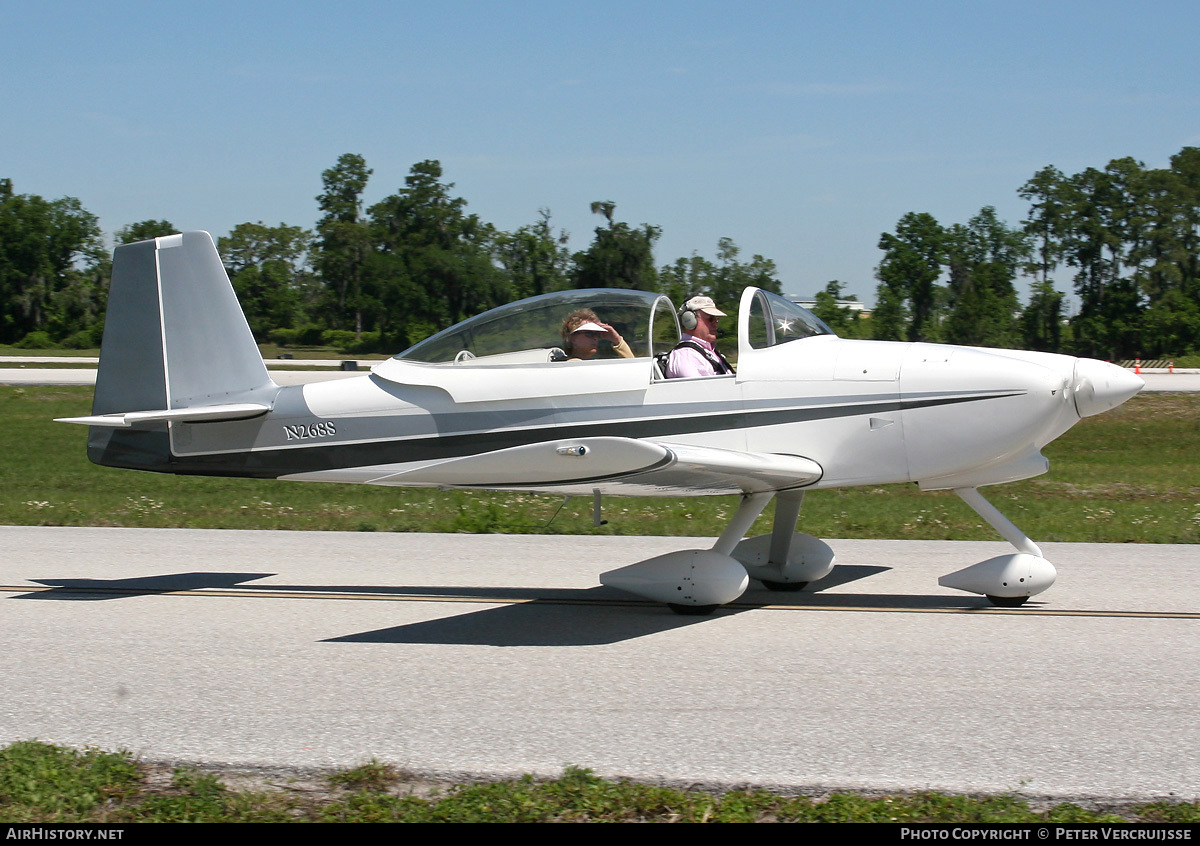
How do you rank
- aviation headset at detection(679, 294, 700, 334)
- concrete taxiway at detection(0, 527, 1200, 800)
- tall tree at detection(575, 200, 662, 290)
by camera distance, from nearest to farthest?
concrete taxiway at detection(0, 527, 1200, 800), aviation headset at detection(679, 294, 700, 334), tall tree at detection(575, 200, 662, 290)

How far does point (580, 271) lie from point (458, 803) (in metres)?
58.8

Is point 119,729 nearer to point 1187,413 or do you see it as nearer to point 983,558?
point 983,558

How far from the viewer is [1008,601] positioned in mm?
6805

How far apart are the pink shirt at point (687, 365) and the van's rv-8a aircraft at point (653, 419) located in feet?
0.20

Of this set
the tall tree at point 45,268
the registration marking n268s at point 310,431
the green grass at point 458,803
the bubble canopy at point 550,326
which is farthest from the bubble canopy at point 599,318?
the tall tree at point 45,268

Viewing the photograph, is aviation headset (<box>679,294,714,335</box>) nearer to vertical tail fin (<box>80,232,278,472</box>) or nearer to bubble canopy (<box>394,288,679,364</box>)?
bubble canopy (<box>394,288,679,364</box>)

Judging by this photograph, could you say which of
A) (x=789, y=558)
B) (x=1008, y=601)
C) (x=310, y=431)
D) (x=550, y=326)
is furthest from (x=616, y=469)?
(x=1008, y=601)

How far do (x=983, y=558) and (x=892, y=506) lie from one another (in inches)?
160

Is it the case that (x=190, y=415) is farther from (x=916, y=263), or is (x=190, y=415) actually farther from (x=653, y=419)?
(x=916, y=263)

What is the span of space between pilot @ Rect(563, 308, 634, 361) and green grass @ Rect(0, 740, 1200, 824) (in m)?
3.50

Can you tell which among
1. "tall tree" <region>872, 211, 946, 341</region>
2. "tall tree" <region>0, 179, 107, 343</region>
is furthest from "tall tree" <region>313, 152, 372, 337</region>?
"tall tree" <region>872, 211, 946, 341</region>

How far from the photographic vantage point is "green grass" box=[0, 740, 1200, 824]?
11.5ft

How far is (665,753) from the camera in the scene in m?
4.16
